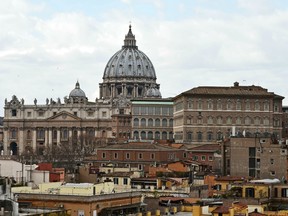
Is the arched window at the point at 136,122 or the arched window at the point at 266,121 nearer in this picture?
the arched window at the point at 266,121

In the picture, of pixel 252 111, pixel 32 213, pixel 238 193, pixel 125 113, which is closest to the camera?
pixel 32 213

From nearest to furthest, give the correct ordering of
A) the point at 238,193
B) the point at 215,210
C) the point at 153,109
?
the point at 215,210 < the point at 238,193 < the point at 153,109

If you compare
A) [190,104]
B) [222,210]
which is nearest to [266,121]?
[190,104]

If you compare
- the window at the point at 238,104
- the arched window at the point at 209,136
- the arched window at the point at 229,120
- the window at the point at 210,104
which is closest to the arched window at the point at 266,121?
the window at the point at 238,104

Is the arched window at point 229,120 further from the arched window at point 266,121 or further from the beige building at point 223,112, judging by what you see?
the arched window at point 266,121

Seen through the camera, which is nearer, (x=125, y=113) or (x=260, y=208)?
(x=260, y=208)

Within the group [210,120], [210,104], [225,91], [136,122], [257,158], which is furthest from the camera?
[136,122]

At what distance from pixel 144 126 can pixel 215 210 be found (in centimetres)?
11898

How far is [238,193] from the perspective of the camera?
54281 millimetres

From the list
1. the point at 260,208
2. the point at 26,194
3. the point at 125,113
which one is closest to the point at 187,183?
the point at 260,208

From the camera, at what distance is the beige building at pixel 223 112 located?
11512cm

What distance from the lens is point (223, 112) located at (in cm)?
11544

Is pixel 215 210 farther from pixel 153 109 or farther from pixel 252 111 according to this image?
pixel 153 109

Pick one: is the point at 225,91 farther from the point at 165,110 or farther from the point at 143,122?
the point at 143,122
